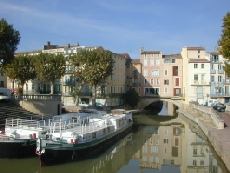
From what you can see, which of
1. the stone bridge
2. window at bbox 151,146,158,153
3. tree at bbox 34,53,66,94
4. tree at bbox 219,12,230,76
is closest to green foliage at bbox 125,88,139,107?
the stone bridge

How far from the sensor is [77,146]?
3312 cm

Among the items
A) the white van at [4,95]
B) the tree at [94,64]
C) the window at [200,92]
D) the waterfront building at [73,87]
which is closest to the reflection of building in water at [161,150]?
the tree at [94,64]

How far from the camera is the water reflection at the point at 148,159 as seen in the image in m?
31.5

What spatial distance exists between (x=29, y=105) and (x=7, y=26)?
37.6 ft

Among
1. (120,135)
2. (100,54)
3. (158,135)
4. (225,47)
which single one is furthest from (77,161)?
(100,54)

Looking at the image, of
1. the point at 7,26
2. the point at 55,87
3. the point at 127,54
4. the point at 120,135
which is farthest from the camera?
the point at 127,54

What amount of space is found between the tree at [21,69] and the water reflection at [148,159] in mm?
25732

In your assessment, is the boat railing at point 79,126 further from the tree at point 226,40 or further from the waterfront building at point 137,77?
the waterfront building at point 137,77

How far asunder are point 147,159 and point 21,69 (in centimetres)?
3939

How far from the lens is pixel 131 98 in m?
97.1

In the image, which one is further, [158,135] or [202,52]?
[202,52]

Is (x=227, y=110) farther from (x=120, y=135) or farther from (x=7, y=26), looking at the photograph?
(x=7, y=26)

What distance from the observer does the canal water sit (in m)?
31.4

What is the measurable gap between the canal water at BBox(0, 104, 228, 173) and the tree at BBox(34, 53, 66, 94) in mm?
24655
